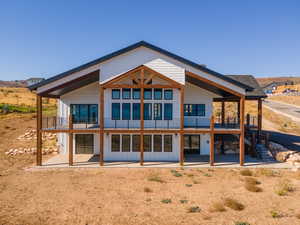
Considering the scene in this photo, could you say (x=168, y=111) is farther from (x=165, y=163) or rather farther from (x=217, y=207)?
(x=217, y=207)

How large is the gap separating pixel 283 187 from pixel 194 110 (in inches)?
416

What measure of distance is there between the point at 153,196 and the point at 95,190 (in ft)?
11.7

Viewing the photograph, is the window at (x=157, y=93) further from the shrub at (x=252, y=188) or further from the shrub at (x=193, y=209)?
the shrub at (x=193, y=209)

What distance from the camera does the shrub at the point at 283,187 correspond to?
508 inches

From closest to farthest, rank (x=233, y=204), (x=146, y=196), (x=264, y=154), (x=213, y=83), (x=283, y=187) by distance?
(x=233, y=204), (x=146, y=196), (x=283, y=187), (x=213, y=83), (x=264, y=154)

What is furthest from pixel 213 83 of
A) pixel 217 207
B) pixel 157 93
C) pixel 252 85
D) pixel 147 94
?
pixel 217 207

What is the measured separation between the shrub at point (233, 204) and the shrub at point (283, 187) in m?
3.16

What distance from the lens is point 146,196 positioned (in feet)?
41.4

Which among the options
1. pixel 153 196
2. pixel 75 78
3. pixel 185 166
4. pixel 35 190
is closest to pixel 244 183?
pixel 185 166

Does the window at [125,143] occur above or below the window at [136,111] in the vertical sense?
below

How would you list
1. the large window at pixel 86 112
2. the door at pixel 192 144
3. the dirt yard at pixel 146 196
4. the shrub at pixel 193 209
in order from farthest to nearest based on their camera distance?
Answer: the large window at pixel 86 112 → the door at pixel 192 144 → the shrub at pixel 193 209 → the dirt yard at pixel 146 196

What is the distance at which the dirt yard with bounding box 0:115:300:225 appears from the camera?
1010cm

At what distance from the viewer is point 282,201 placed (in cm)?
1195

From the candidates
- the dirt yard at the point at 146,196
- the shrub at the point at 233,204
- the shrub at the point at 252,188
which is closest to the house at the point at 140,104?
the dirt yard at the point at 146,196
